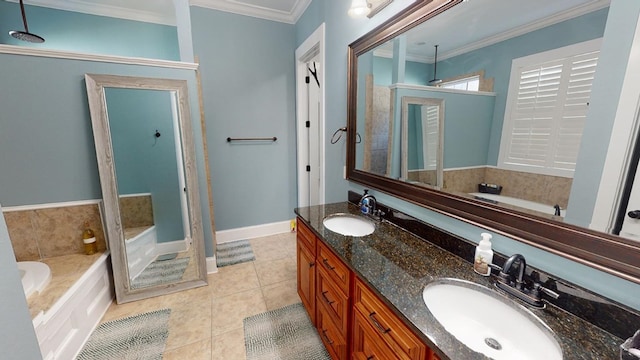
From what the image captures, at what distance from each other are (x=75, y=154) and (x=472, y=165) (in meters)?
2.72

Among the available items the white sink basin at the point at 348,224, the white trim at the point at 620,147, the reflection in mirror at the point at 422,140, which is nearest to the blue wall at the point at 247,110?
the white sink basin at the point at 348,224

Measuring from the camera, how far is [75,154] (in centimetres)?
189

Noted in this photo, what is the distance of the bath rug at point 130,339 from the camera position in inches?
62.2

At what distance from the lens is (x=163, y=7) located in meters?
2.52

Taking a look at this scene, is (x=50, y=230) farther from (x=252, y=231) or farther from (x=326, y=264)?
(x=326, y=264)

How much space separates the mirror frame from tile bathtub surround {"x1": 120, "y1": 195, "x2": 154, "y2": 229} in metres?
1.87

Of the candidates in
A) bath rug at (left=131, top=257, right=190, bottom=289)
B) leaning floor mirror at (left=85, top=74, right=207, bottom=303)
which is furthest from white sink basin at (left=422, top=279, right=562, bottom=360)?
bath rug at (left=131, top=257, right=190, bottom=289)

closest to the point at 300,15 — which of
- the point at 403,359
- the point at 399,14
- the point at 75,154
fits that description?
the point at 399,14

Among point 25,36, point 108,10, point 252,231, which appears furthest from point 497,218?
point 108,10

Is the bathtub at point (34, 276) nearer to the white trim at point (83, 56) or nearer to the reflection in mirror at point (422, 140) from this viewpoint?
the white trim at point (83, 56)

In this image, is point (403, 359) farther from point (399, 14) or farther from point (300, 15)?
point (300, 15)

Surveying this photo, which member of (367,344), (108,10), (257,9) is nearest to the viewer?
(367,344)

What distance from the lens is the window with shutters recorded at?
0.77 metres

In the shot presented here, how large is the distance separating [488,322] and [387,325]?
0.36m
